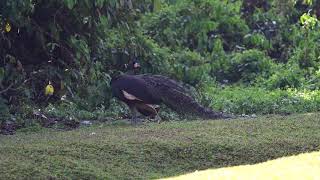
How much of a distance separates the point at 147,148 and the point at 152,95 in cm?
211

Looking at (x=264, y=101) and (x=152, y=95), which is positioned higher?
(x=152, y=95)

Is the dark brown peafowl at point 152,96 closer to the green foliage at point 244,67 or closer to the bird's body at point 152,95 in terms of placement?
the bird's body at point 152,95

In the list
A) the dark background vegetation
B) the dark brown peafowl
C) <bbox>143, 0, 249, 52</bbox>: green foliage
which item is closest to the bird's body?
the dark brown peafowl

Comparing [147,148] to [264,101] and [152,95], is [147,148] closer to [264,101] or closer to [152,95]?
[152,95]

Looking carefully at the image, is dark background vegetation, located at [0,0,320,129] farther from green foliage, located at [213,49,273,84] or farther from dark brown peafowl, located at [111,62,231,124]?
dark brown peafowl, located at [111,62,231,124]

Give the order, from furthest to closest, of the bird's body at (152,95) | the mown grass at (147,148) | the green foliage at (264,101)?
1. the green foliage at (264,101)
2. the bird's body at (152,95)
3. the mown grass at (147,148)

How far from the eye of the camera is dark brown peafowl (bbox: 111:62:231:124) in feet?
31.9

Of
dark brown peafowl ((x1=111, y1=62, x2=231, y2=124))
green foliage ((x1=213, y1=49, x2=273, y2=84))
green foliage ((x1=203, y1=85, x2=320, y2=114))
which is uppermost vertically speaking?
dark brown peafowl ((x1=111, y1=62, x2=231, y2=124))

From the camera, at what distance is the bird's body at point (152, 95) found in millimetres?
9711

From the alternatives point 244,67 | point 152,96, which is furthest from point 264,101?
point 244,67

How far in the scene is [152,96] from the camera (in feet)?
32.0

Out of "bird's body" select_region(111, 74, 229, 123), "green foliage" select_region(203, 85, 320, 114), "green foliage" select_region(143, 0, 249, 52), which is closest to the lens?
"bird's body" select_region(111, 74, 229, 123)

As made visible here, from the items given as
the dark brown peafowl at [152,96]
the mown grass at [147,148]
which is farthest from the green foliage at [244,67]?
the mown grass at [147,148]

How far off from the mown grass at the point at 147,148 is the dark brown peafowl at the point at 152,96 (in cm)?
47
